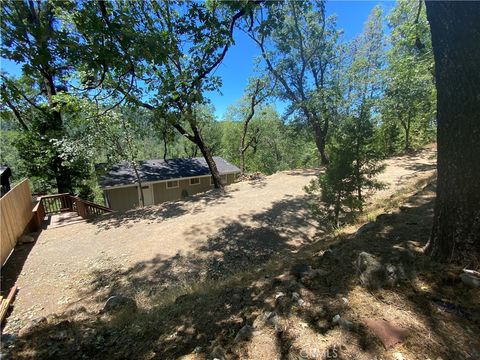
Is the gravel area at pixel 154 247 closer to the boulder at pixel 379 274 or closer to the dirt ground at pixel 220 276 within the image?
the dirt ground at pixel 220 276

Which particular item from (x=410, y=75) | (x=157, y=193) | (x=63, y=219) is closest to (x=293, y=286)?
(x=410, y=75)

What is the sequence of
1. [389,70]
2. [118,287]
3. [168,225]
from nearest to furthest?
1. [118,287]
2. [168,225]
3. [389,70]

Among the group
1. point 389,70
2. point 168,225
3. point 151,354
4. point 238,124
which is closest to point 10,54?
point 151,354

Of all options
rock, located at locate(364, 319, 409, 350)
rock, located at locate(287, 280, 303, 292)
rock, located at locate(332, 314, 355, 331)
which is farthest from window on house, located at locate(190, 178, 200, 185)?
rock, located at locate(364, 319, 409, 350)

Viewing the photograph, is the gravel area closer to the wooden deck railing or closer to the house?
the wooden deck railing

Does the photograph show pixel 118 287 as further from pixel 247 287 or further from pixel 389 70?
pixel 389 70

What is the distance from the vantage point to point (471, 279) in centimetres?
208

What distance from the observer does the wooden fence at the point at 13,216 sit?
6.69 metres

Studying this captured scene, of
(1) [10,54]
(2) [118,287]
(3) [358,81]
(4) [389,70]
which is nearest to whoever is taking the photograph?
(1) [10,54]

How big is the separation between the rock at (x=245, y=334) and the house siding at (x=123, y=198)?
1691 centimetres

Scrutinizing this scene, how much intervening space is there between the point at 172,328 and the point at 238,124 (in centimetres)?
2754

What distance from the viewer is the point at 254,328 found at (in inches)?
83.4

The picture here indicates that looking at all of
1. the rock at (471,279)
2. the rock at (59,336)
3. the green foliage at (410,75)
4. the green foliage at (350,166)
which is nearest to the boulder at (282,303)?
the rock at (471,279)

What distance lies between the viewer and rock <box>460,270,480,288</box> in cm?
205
